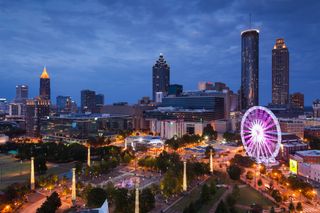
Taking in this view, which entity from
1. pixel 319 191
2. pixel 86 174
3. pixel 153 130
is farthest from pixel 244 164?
pixel 153 130

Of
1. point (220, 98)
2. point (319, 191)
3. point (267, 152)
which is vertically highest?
point (220, 98)

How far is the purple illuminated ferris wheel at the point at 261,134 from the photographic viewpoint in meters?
67.9

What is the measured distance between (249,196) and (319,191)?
46.9ft

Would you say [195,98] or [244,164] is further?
[195,98]

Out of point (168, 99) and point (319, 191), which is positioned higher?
point (168, 99)

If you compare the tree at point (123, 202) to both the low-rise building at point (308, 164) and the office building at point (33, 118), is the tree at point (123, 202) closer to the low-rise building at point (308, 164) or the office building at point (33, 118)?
the low-rise building at point (308, 164)

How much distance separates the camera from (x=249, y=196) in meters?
47.9

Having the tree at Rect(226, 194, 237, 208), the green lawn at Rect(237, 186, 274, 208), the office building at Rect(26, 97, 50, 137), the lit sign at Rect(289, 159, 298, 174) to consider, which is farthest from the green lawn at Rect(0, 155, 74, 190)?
the office building at Rect(26, 97, 50, 137)

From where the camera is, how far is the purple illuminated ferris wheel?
223 ft

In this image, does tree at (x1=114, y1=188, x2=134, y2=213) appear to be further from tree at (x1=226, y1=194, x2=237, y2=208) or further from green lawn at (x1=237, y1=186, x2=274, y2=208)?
green lawn at (x1=237, y1=186, x2=274, y2=208)

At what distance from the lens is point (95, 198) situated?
134ft

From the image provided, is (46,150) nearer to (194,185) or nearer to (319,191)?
(194,185)

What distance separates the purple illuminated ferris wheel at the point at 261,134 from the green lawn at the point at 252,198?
19821mm

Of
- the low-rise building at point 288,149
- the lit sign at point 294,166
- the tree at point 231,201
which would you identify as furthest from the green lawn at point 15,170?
the low-rise building at point 288,149
